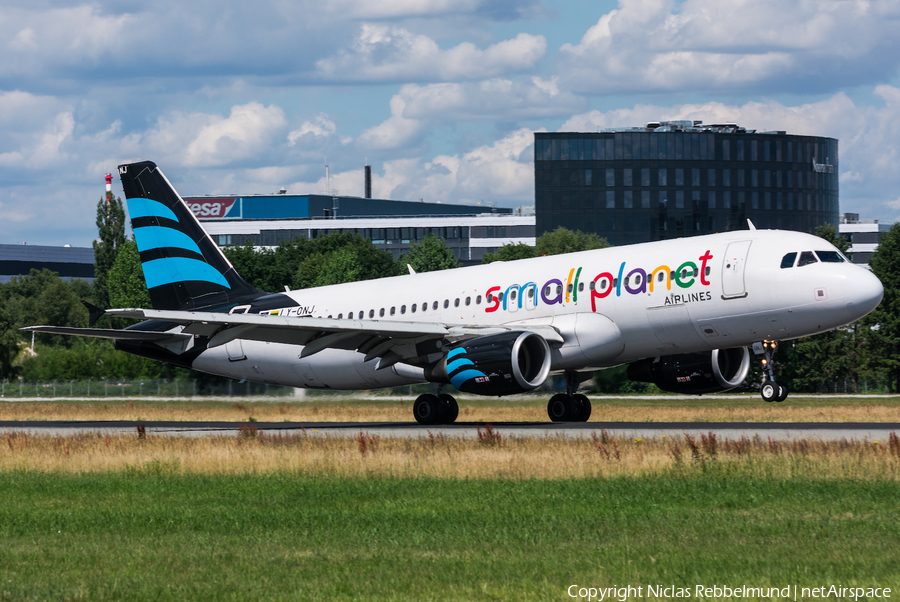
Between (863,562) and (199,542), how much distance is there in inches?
290

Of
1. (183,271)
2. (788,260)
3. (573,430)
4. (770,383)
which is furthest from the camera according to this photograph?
(183,271)

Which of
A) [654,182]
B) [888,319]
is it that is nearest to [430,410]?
[888,319]

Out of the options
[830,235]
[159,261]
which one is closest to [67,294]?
[830,235]

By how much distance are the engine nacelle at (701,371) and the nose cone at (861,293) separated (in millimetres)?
5071

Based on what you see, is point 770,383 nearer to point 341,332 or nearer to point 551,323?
point 551,323

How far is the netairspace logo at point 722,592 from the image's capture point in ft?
32.4

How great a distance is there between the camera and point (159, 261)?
37125mm

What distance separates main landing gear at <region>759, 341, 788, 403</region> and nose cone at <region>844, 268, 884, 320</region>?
2.39 metres

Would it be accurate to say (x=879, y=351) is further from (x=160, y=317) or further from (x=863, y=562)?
(x=863, y=562)

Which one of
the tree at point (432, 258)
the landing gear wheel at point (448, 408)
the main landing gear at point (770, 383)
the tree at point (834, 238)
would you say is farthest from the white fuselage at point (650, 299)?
the tree at point (432, 258)

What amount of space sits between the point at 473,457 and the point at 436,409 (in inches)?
434

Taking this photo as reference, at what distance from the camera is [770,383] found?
A: 26.9 meters

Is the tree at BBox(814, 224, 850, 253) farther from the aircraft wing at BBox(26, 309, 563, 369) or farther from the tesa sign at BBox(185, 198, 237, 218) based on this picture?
the tesa sign at BBox(185, 198, 237, 218)

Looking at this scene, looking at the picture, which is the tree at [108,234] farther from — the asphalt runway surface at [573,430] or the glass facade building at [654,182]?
the asphalt runway surface at [573,430]
